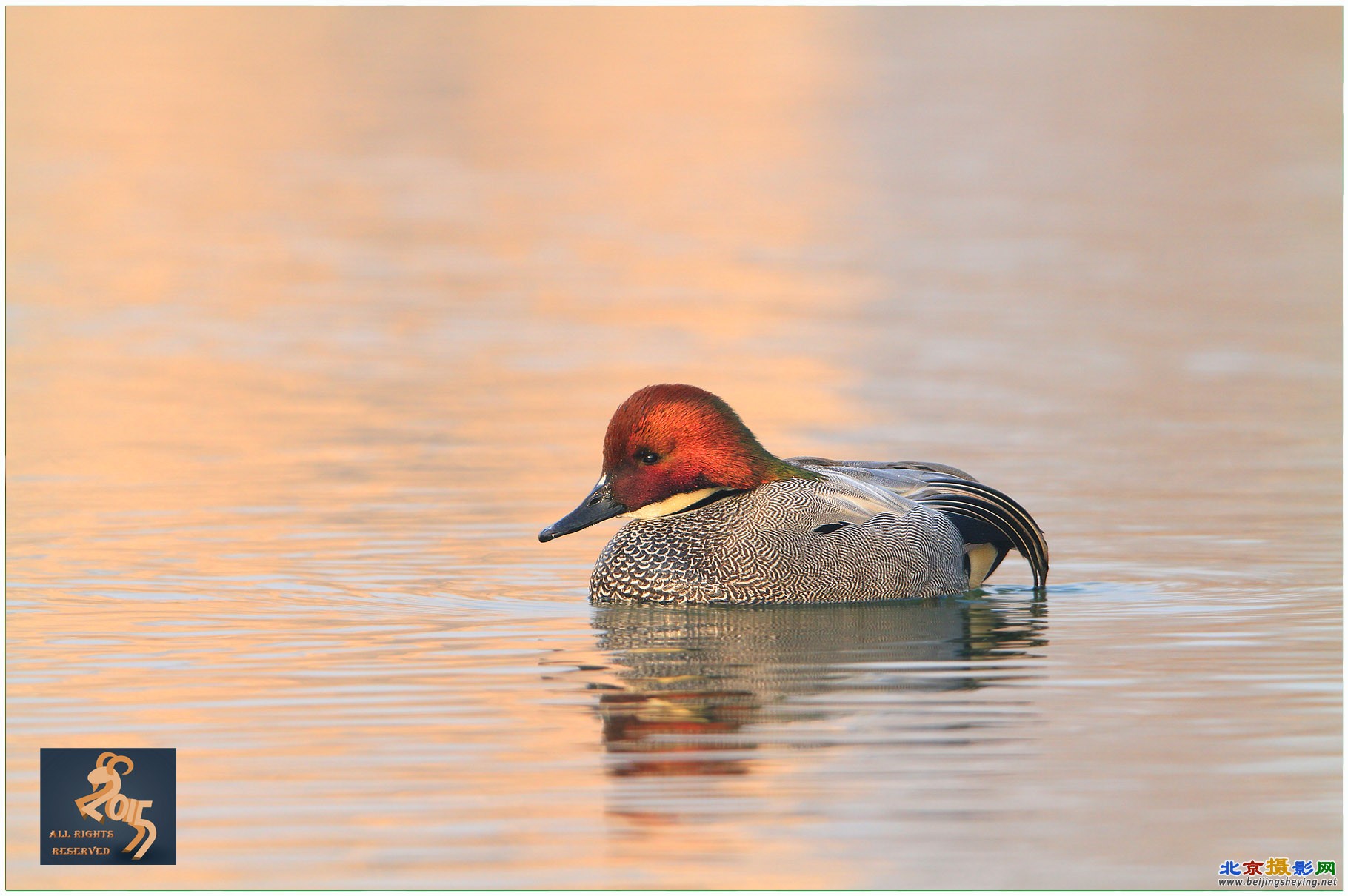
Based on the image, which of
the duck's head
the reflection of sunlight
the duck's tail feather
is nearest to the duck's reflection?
the reflection of sunlight

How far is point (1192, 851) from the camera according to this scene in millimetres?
7504

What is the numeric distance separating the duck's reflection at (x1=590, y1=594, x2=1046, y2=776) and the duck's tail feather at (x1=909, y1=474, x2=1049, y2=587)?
253 millimetres

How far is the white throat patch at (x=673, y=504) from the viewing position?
11695 millimetres

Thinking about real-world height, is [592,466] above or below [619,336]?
below

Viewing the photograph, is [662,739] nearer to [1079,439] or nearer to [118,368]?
[1079,439]

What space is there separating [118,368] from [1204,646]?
11803 mm

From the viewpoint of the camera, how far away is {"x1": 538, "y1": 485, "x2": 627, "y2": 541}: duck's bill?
1148 centimetres

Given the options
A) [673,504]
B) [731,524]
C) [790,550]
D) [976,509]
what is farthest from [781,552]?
[976,509]

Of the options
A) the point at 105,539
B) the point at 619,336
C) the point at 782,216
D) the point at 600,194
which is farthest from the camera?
the point at 600,194

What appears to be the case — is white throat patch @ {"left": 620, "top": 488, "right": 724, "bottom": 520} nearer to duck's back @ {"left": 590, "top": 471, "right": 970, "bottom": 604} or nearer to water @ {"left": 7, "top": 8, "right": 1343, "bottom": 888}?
duck's back @ {"left": 590, "top": 471, "right": 970, "bottom": 604}

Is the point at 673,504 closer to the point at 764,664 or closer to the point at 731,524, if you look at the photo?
the point at 731,524

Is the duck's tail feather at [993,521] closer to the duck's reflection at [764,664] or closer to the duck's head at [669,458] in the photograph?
the duck's reflection at [764,664]

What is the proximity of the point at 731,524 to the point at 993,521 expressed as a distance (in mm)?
1459

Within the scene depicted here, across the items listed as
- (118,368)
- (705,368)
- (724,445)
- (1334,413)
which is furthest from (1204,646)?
(118,368)
